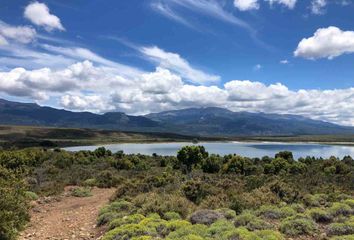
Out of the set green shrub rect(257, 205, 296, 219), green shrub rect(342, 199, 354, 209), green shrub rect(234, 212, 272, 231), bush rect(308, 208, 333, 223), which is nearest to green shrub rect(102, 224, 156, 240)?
green shrub rect(234, 212, 272, 231)

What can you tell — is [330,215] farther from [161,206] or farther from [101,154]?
[101,154]

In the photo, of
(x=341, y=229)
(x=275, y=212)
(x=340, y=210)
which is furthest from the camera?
(x=340, y=210)

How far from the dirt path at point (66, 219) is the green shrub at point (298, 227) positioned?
22.0 ft

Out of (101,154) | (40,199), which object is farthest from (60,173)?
(101,154)

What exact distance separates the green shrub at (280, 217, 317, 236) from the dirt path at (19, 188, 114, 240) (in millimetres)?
6699

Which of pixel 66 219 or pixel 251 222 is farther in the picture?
pixel 66 219

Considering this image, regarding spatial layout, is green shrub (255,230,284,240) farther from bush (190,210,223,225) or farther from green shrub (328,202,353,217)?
green shrub (328,202,353,217)

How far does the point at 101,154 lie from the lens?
50.9 metres

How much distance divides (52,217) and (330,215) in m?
12.0

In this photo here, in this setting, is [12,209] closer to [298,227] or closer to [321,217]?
[298,227]

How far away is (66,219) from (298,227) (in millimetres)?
9756

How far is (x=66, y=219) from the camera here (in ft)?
54.7

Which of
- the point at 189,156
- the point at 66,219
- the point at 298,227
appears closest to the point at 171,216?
the point at 298,227

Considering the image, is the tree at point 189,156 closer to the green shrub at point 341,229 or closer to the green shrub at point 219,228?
the green shrub at point 219,228
